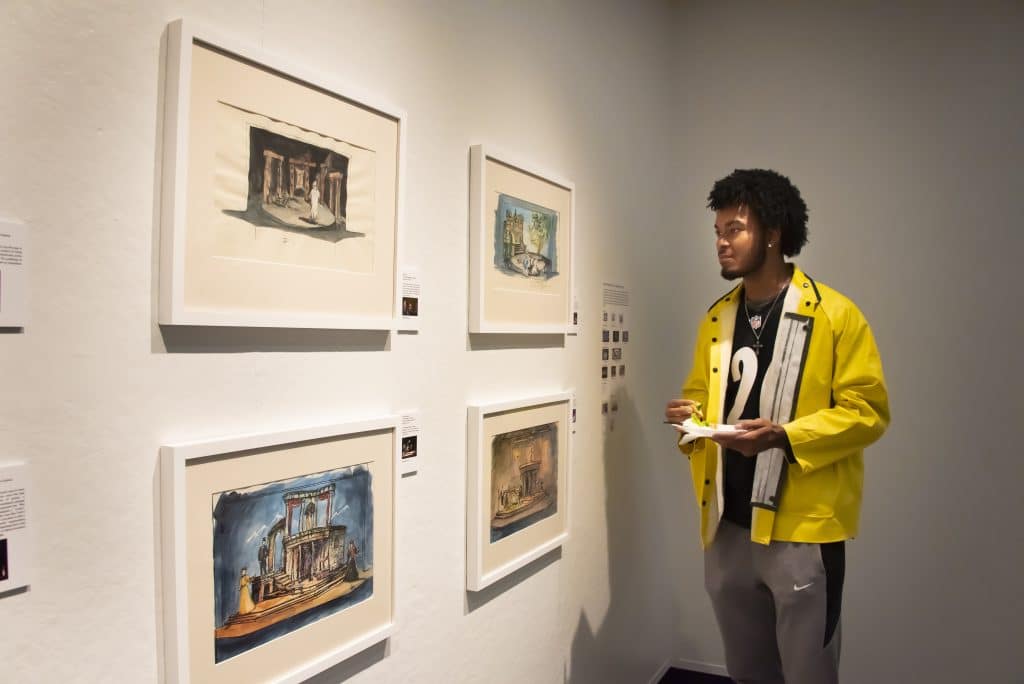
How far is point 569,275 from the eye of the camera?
2254 mm

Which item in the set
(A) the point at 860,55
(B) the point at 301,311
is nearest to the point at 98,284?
(B) the point at 301,311

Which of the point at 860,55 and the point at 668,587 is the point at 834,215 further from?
the point at 668,587

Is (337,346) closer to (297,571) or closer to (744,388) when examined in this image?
(297,571)

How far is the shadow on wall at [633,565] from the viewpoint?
8.73 ft

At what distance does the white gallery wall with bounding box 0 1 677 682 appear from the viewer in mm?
933

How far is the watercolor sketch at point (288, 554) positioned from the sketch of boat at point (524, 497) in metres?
0.56

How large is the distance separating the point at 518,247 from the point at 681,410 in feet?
2.43

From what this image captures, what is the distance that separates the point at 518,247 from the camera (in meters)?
1.97

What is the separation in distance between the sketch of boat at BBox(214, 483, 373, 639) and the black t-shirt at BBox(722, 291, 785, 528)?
4.27 ft

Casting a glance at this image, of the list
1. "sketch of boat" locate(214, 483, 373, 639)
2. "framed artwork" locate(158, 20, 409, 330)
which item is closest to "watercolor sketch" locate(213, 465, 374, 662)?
"sketch of boat" locate(214, 483, 373, 639)

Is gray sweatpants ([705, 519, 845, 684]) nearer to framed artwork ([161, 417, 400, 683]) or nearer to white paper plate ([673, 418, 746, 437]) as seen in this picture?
white paper plate ([673, 418, 746, 437])

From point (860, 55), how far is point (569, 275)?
5.73 feet

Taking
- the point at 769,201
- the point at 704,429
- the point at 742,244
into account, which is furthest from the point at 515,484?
the point at 769,201

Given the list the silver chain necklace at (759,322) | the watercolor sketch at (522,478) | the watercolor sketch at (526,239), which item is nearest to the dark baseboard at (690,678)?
the watercolor sketch at (522,478)
